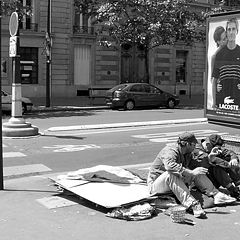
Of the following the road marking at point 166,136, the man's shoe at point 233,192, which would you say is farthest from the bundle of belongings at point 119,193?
the road marking at point 166,136

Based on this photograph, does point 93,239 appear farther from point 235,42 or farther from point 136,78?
point 136,78

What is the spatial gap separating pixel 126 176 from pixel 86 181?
68 centimetres

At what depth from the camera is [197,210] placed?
603 centimetres

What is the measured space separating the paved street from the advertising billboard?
6.40 ft

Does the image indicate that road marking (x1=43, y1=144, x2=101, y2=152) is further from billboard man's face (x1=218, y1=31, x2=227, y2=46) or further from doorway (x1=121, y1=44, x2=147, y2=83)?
doorway (x1=121, y1=44, x2=147, y2=83)

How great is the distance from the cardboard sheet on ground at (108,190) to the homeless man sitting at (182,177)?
0.26m

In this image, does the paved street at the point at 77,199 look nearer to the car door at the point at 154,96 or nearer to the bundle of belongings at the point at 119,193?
the bundle of belongings at the point at 119,193

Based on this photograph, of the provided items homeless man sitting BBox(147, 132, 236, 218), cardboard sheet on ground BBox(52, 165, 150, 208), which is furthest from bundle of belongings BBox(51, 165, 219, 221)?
homeless man sitting BBox(147, 132, 236, 218)

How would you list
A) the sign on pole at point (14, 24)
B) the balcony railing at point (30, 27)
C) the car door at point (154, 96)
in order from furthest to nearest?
the balcony railing at point (30, 27), the car door at point (154, 96), the sign on pole at point (14, 24)

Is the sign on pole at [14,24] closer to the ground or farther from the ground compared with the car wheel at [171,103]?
farther from the ground

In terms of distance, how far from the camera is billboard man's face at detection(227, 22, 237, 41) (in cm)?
842

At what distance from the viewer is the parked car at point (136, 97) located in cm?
2544

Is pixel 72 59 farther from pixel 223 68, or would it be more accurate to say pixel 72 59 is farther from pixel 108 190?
pixel 108 190

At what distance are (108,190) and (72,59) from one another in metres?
30.4
